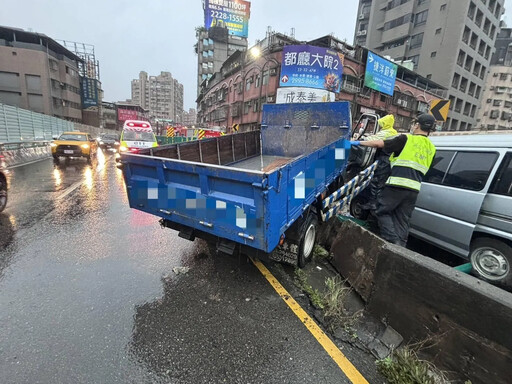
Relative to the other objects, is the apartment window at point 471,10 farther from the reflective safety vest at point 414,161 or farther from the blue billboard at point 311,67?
A: the reflective safety vest at point 414,161

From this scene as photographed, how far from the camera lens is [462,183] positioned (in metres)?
3.93

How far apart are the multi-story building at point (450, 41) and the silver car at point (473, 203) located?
164 ft

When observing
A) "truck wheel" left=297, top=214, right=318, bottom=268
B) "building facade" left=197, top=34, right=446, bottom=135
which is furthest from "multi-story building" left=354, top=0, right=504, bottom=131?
"truck wheel" left=297, top=214, right=318, bottom=268

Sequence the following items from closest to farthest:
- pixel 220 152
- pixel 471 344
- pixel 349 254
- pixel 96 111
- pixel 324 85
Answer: pixel 471 344, pixel 349 254, pixel 220 152, pixel 324 85, pixel 96 111

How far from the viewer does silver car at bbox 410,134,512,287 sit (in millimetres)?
3438

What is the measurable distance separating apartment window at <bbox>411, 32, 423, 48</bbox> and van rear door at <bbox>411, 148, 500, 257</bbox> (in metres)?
54.9

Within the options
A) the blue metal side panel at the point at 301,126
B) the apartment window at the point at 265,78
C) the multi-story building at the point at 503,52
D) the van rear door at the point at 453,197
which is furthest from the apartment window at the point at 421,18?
the van rear door at the point at 453,197

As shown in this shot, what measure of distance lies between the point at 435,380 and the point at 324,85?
82.3 feet

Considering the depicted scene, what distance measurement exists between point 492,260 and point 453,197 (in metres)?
1.00

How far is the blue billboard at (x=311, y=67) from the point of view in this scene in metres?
23.5

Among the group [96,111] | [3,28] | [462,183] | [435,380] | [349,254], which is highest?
[3,28]

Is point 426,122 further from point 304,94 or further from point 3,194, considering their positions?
point 304,94

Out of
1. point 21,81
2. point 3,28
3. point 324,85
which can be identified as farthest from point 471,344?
point 3,28

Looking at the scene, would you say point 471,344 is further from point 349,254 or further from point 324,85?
point 324,85
